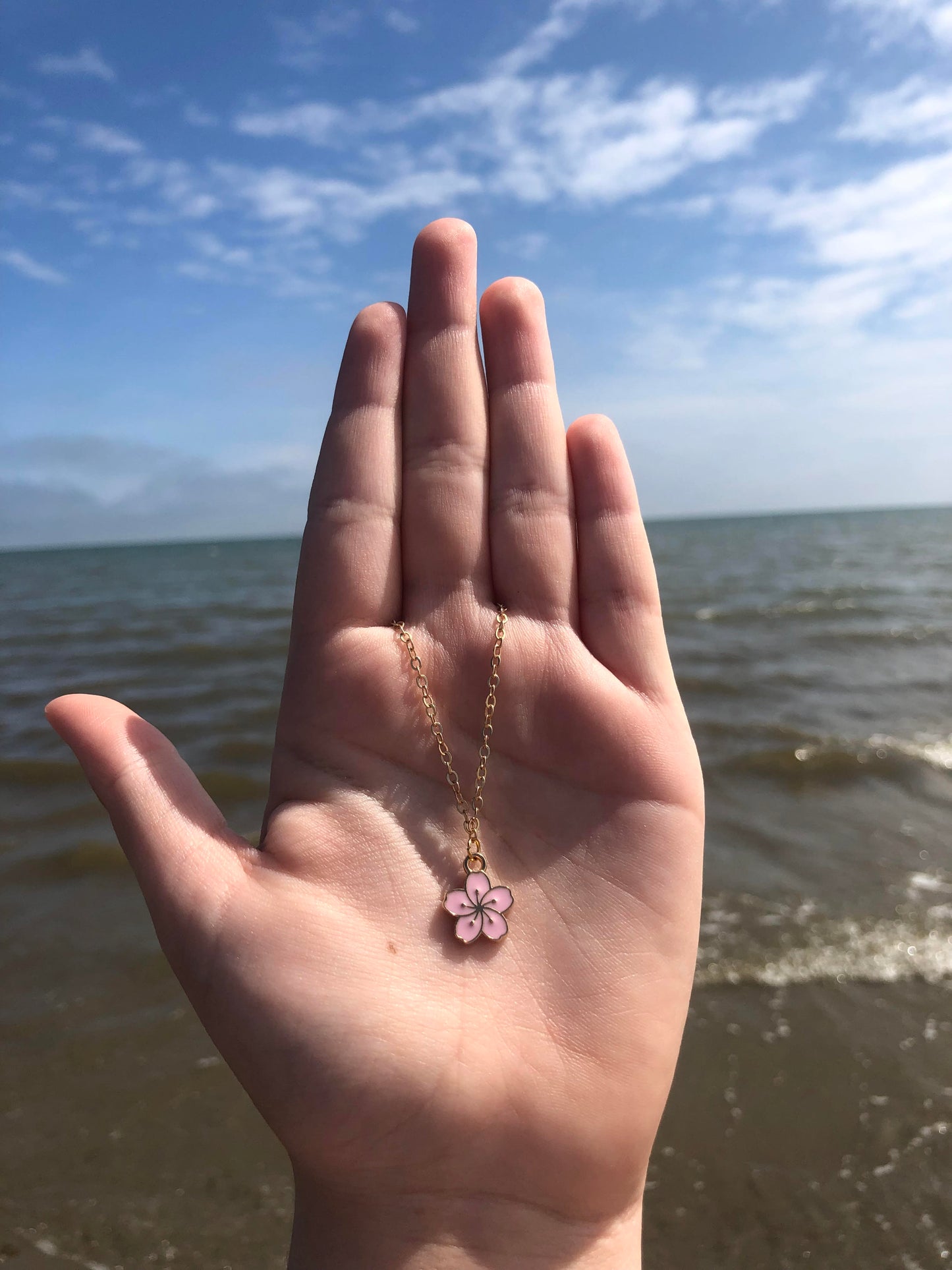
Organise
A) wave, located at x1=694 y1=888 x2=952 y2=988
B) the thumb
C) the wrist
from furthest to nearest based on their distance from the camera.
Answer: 1. wave, located at x1=694 y1=888 x2=952 y2=988
2. the thumb
3. the wrist

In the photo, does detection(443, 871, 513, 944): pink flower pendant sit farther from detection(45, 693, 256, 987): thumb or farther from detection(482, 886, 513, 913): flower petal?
detection(45, 693, 256, 987): thumb

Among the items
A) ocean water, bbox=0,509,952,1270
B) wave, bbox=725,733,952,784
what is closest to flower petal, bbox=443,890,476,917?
ocean water, bbox=0,509,952,1270

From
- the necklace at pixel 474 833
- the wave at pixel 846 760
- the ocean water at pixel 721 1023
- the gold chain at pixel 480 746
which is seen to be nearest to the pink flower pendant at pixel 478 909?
the necklace at pixel 474 833

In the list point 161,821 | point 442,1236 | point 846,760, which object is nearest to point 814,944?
point 846,760

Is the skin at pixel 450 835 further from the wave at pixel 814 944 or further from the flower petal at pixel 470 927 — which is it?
the wave at pixel 814 944

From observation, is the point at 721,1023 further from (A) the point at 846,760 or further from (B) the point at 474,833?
(A) the point at 846,760

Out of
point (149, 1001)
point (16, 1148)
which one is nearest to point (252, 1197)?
point (16, 1148)
